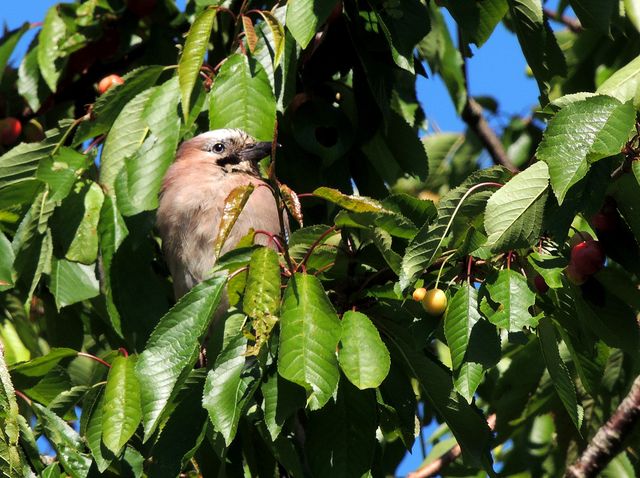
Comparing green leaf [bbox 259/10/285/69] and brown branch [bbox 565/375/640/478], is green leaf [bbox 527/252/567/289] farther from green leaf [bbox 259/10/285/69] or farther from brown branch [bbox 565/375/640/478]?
brown branch [bbox 565/375/640/478]

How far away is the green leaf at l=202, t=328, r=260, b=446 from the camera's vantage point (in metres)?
2.39

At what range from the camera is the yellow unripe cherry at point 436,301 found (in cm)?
247

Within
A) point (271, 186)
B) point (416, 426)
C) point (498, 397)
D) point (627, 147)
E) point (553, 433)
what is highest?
point (271, 186)

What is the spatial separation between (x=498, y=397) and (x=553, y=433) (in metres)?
0.35

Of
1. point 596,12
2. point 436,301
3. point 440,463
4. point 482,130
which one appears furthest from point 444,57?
point 436,301

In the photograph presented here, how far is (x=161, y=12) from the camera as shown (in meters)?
4.64

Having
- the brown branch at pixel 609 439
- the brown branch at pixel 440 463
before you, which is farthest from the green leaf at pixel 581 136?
the brown branch at pixel 440 463

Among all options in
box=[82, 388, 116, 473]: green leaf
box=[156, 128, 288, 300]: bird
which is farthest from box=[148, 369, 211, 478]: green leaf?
box=[156, 128, 288, 300]: bird

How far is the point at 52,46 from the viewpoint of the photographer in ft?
13.9

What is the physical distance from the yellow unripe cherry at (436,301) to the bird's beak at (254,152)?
2.17 metres

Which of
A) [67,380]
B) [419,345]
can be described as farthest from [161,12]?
[419,345]

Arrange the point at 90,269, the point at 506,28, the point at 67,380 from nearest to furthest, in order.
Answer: the point at 67,380, the point at 90,269, the point at 506,28

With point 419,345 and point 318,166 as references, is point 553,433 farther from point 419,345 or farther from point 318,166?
point 419,345

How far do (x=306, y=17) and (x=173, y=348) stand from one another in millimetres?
1055
